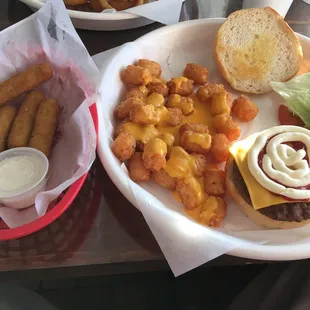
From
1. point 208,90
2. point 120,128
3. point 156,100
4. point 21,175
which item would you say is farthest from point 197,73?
point 21,175

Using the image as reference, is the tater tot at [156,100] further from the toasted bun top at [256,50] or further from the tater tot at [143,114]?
the toasted bun top at [256,50]

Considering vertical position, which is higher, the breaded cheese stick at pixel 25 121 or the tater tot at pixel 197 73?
the breaded cheese stick at pixel 25 121

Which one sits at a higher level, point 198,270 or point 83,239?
point 83,239

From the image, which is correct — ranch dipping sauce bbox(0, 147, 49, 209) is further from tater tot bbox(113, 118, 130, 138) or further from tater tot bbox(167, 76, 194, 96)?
tater tot bbox(167, 76, 194, 96)

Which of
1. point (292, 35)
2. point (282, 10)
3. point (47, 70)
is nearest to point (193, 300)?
point (47, 70)

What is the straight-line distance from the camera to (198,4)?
57.4 inches

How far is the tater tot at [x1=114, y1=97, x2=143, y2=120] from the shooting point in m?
1.08

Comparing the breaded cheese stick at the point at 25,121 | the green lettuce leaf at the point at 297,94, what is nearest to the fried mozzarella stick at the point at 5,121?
the breaded cheese stick at the point at 25,121

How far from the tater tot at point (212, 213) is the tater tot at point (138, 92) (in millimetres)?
306

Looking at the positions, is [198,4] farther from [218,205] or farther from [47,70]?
[218,205]

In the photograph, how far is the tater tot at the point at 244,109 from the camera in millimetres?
1161

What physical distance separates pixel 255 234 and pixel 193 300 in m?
0.27

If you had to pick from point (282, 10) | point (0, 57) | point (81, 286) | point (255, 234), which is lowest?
point (81, 286)

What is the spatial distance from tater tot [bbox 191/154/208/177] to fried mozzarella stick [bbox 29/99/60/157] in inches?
11.9
